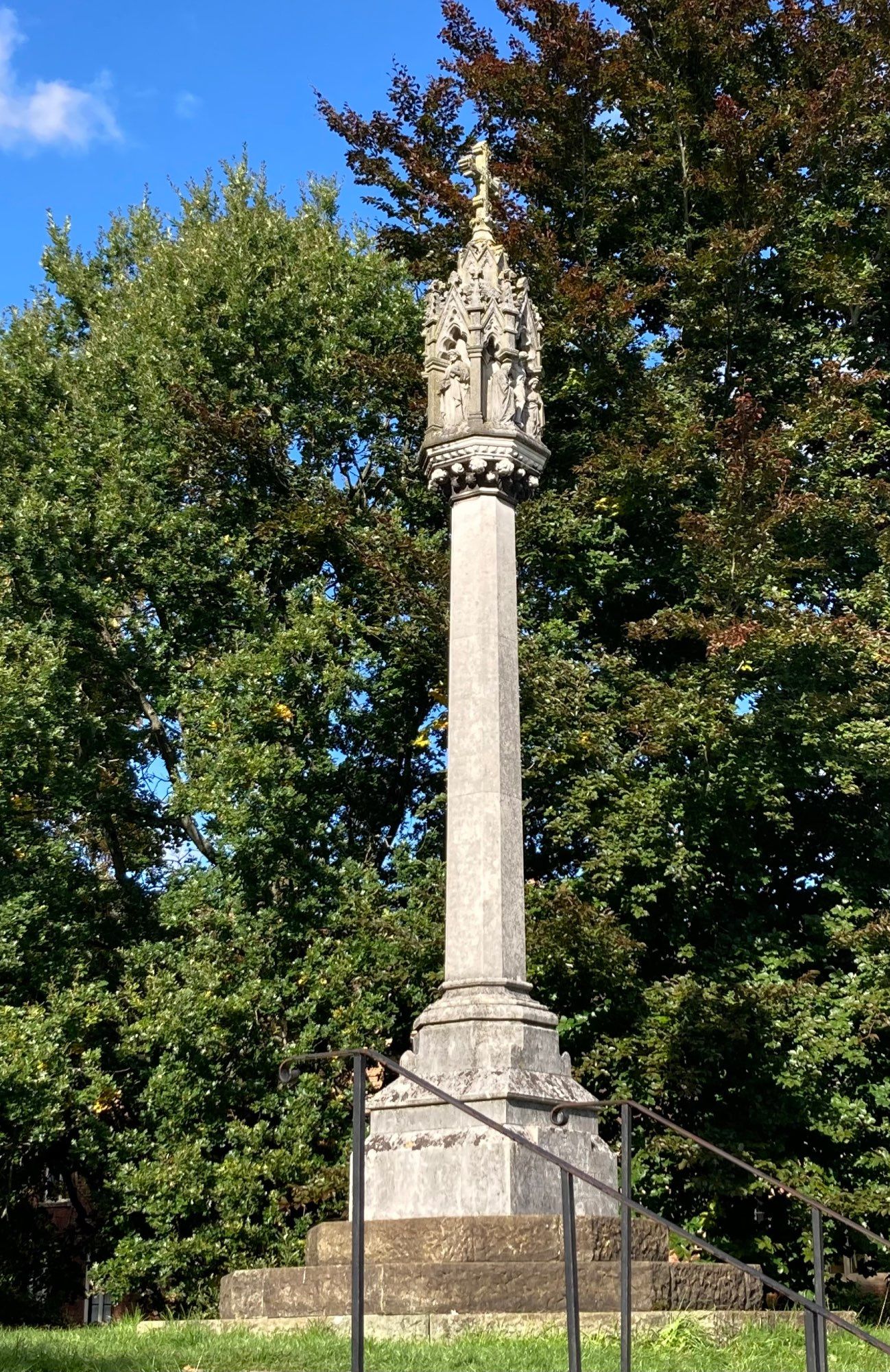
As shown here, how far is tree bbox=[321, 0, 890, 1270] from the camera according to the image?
49.1 ft

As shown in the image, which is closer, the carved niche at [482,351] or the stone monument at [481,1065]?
the stone monument at [481,1065]

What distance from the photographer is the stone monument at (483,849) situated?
28.8ft

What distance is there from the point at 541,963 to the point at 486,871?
5.42 metres

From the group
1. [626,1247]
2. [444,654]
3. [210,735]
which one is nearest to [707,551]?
[444,654]

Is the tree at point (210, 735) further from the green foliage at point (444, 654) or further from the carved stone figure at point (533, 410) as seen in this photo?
the carved stone figure at point (533, 410)

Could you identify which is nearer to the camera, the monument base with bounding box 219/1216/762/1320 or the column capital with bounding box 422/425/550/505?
the monument base with bounding box 219/1216/762/1320

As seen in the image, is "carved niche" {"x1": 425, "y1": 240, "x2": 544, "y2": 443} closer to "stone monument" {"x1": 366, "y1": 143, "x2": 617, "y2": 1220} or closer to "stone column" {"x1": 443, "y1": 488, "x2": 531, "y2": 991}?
"stone monument" {"x1": 366, "y1": 143, "x2": 617, "y2": 1220}

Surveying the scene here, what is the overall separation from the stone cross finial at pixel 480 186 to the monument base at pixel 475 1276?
752 cm

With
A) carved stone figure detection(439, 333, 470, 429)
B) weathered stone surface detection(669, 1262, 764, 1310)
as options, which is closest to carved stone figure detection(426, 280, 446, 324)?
carved stone figure detection(439, 333, 470, 429)

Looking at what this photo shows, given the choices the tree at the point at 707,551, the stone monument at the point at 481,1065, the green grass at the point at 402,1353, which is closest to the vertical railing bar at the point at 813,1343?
the green grass at the point at 402,1353

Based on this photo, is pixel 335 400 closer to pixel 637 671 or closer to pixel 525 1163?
pixel 637 671

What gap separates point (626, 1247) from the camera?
21.4 feet

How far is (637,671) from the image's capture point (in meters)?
17.4

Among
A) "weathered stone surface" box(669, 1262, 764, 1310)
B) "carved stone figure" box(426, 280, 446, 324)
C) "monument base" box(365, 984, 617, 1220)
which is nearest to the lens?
"weathered stone surface" box(669, 1262, 764, 1310)
